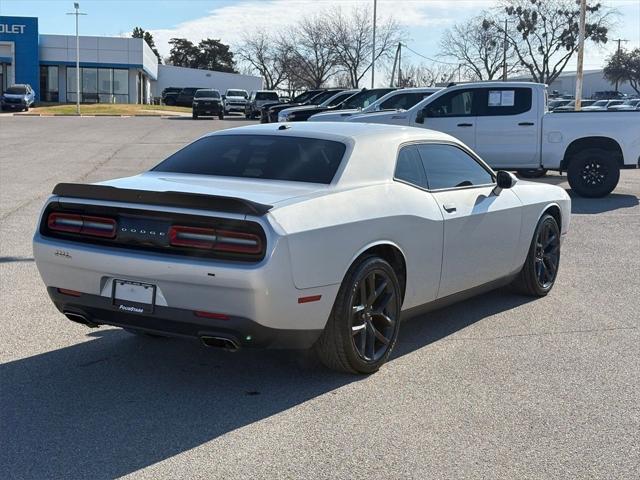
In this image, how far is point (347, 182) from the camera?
5.35 metres

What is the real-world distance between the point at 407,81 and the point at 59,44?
32419 mm

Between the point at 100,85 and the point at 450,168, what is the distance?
67.3 meters

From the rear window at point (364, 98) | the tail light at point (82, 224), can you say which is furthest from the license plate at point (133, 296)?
the rear window at point (364, 98)

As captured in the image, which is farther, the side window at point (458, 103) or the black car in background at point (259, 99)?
the black car in background at point (259, 99)

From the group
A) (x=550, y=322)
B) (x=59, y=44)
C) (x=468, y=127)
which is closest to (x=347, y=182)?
(x=550, y=322)

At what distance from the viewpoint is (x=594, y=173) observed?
605 inches

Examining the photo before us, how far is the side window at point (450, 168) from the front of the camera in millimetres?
6156

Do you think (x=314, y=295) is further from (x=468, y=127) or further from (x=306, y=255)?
(x=468, y=127)

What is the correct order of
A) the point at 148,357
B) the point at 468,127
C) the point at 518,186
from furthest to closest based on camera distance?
the point at 468,127
the point at 518,186
the point at 148,357

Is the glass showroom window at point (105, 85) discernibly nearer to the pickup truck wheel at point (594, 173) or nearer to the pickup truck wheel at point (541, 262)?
the pickup truck wheel at point (594, 173)

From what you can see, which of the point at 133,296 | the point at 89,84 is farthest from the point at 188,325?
→ the point at 89,84

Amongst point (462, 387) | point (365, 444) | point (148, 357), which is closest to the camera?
point (365, 444)

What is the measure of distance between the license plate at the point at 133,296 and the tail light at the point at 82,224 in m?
0.31

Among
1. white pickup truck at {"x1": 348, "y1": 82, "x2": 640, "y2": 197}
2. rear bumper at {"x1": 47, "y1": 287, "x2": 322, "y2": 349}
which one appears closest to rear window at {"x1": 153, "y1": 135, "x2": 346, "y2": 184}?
rear bumper at {"x1": 47, "y1": 287, "x2": 322, "y2": 349}
